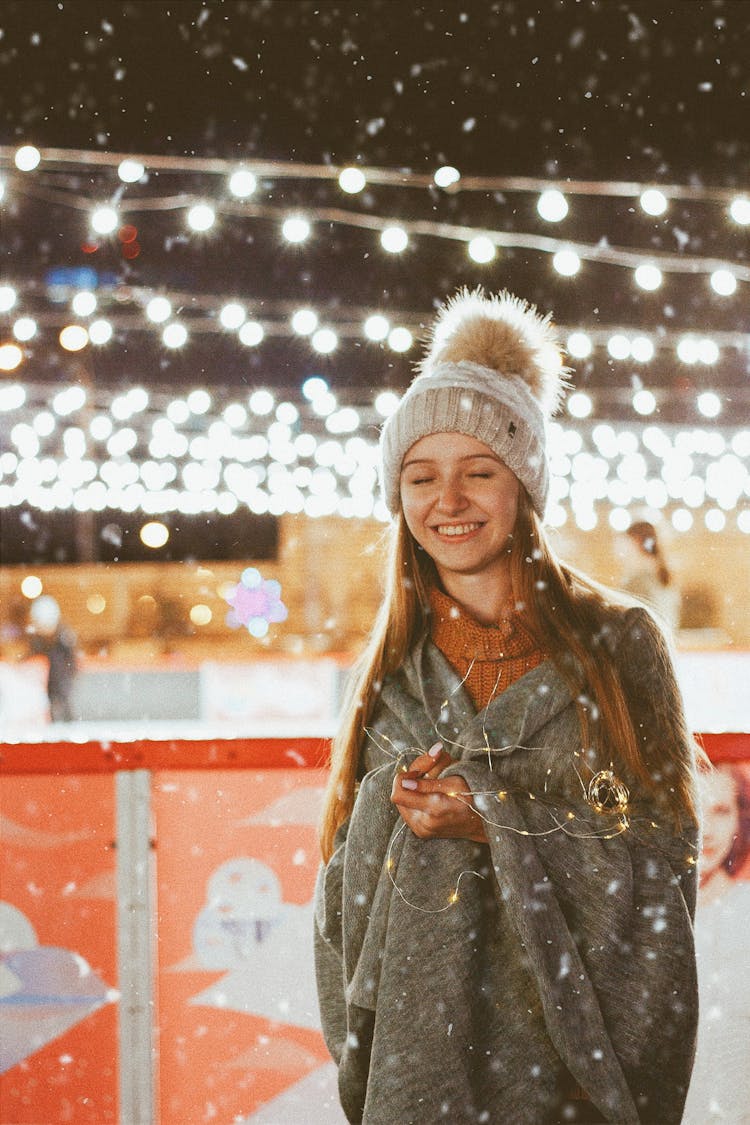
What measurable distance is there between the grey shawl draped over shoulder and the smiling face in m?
0.27

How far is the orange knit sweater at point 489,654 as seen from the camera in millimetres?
1727

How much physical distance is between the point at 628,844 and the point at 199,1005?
4.78ft

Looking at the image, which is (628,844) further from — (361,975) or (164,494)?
(164,494)

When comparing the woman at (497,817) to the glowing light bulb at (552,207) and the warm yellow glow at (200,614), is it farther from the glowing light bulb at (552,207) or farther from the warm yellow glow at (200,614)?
the warm yellow glow at (200,614)

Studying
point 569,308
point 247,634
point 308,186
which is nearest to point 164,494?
point 308,186

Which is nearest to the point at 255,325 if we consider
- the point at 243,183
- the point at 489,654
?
the point at 243,183

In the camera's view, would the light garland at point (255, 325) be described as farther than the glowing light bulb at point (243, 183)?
Yes

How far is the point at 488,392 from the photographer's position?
1723 millimetres

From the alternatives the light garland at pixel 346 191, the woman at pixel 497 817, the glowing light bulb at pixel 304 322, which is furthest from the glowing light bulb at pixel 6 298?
the woman at pixel 497 817

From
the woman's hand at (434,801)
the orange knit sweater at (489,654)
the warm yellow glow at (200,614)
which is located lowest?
the woman's hand at (434,801)

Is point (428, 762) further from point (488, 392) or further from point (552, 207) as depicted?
point (552, 207)

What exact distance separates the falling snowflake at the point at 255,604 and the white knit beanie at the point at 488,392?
15.2m

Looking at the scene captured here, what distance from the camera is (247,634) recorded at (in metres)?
17.9

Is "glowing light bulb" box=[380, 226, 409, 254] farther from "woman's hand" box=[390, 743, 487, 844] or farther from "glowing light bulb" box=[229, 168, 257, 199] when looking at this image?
"woman's hand" box=[390, 743, 487, 844]
